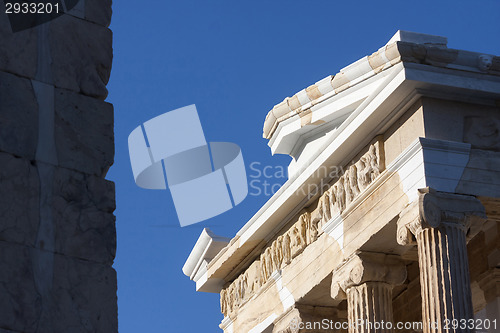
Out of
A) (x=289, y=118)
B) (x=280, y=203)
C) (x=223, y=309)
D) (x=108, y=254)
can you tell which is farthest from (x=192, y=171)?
(x=108, y=254)

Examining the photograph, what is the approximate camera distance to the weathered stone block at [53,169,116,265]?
555 cm

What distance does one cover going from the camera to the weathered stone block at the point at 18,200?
5348 mm

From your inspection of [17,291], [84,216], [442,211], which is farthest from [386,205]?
[17,291]

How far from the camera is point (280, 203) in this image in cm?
1892

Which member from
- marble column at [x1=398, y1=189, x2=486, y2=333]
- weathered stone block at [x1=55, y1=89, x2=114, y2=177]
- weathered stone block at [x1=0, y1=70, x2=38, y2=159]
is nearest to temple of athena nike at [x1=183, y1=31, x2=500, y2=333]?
marble column at [x1=398, y1=189, x2=486, y2=333]

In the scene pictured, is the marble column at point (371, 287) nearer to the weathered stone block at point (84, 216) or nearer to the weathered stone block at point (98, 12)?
the weathered stone block at point (98, 12)

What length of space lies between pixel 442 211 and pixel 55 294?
32.4ft

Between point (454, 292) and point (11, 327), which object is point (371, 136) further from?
point (11, 327)

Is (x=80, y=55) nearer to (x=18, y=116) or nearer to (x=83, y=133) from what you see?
(x=83, y=133)

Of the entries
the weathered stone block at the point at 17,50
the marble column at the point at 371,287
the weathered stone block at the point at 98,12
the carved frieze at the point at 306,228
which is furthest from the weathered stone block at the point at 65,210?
the marble column at the point at 371,287

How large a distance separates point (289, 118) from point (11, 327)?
16244 millimetres

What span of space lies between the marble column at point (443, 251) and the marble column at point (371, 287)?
167cm

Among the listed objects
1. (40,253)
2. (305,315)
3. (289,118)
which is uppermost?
(289,118)

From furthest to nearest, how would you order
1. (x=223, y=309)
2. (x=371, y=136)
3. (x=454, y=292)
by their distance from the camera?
1. (x=223, y=309)
2. (x=371, y=136)
3. (x=454, y=292)
